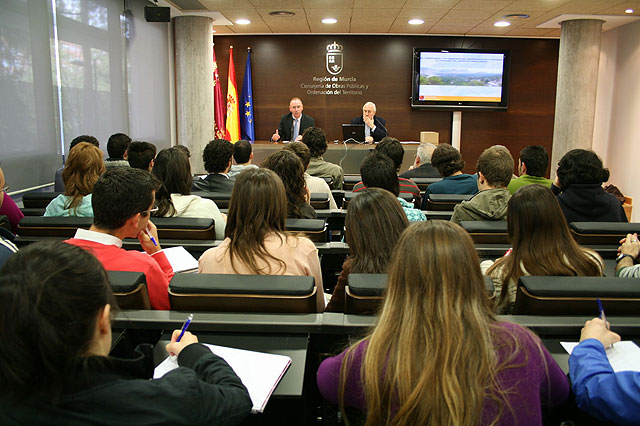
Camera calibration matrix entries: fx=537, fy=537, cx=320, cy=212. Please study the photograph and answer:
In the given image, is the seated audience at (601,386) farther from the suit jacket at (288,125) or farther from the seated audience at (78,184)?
the suit jacket at (288,125)

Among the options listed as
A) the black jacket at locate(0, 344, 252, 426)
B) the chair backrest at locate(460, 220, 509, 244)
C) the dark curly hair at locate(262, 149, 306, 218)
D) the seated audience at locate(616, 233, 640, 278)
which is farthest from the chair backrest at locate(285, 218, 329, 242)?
the black jacket at locate(0, 344, 252, 426)

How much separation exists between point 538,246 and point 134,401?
1.60 m

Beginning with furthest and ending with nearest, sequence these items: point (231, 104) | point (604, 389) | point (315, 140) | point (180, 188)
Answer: point (231, 104), point (315, 140), point (180, 188), point (604, 389)

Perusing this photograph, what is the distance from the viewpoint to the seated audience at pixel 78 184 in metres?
3.42

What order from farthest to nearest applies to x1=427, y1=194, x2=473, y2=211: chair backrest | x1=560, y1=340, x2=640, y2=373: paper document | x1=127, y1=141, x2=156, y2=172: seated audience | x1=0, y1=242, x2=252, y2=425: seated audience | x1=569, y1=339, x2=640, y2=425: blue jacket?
x1=127, y1=141, x2=156, y2=172: seated audience → x1=427, y1=194, x2=473, y2=211: chair backrest → x1=560, y1=340, x2=640, y2=373: paper document → x1=569, y1=339, x2=640, y2=425: blue jacket → x1=0, y1=242, x2=252, y2=425: seated audience

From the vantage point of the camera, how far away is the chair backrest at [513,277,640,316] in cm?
177

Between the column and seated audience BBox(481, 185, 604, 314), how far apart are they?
22.8 feet

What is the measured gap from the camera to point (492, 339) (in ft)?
4.00

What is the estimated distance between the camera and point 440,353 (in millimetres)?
1169

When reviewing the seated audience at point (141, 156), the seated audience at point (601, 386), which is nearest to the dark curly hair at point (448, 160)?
the seated audience at point (141, 156)

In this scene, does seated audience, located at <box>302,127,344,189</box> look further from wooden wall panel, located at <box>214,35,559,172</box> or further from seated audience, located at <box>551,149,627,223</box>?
wooden wall panel, located at <box>214,35,559,172</box>

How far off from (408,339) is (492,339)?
0.20 m

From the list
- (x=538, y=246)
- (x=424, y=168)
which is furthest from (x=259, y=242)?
(x=424, y=168)

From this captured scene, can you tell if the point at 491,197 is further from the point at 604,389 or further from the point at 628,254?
the point at 604,389
